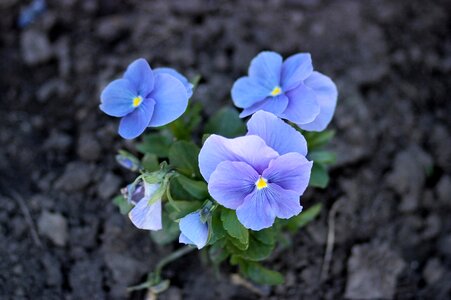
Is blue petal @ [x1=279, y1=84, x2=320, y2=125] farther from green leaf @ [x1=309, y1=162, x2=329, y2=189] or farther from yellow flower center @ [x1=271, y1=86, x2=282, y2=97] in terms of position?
green leaf @ [x1=309, y1=162, x2=329, y2=189]

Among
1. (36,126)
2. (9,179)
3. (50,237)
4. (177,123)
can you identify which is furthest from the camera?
(36,126)

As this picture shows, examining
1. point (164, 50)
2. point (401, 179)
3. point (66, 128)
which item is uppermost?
point (164, 50)

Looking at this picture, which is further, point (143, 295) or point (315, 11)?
point (315, 11)

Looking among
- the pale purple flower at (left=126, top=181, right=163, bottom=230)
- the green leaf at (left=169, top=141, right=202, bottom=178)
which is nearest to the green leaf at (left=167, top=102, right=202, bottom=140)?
the green leaf at (left=169, top=141, right=202, bottom=178)

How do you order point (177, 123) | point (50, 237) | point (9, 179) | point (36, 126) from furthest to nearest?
point (36, 126)
point (9, 179)
point (50, 237)
point (177, 123)

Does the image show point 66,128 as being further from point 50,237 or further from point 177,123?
point 177,123

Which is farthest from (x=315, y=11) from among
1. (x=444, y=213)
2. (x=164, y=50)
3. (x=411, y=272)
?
(x=411, y=272)

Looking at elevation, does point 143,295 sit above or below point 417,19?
below

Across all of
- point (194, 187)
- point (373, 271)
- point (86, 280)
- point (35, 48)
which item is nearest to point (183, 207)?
point (194, 187)
